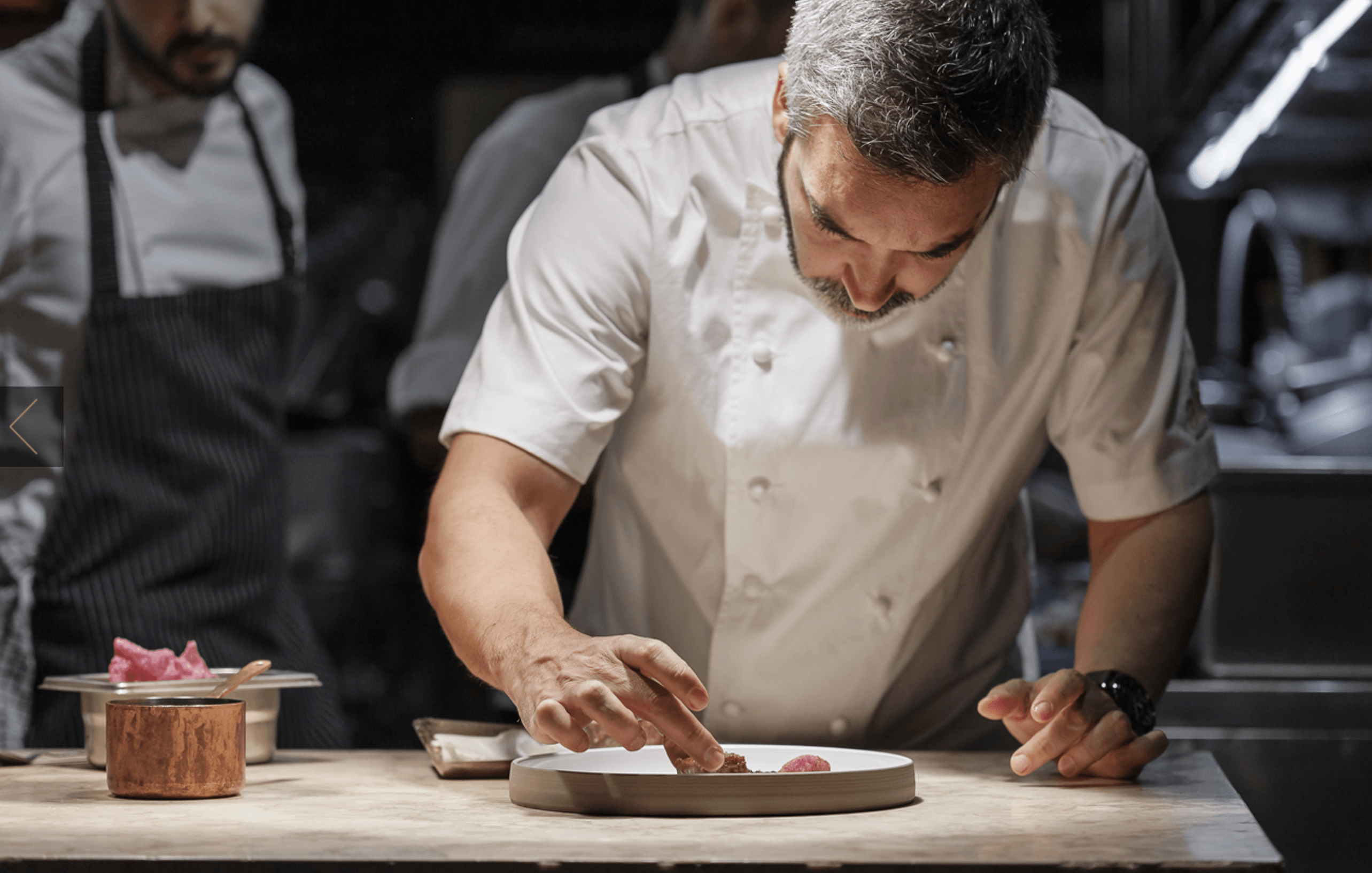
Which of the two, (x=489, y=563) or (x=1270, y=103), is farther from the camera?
(x=1270, y=103)

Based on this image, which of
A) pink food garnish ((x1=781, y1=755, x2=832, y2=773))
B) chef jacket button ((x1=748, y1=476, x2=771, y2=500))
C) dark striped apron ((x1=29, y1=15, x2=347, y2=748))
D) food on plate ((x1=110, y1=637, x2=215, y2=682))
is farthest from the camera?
dark striped apron ((x1=29, y1=15, x2=347, y2=748))

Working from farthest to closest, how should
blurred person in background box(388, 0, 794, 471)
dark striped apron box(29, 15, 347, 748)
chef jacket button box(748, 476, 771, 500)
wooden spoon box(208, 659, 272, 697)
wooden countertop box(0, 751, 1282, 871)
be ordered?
1. blurred person in background box(388, 0, 794, 471)
2. dark striped apron box(29, 15, 347, 748)
3. chef jacket button box(748, 476, 771, 500)
4. wooden spoon box(208, 659, 272, 697)
5. wooden countertop box(0, 751, 1282, 871)

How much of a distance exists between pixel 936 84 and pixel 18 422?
1430 mm

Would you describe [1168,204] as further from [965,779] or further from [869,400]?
[965,779]

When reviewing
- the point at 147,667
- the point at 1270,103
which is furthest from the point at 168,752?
the point at 1270,103

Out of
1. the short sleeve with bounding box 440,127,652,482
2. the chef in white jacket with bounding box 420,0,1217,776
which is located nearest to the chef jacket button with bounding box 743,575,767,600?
the chef in white jacket with bounding box 420,0,1217,776

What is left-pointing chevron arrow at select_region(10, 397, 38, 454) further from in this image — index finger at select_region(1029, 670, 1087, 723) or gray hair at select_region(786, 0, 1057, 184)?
index finger at select_region(1029, 670, 1087, 723)

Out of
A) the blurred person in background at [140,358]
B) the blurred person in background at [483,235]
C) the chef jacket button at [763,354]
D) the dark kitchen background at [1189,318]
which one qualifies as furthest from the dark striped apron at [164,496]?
the chef jacket button at [763,354]

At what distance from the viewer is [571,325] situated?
4.70 feet

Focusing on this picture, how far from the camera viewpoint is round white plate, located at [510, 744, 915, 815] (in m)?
1.04

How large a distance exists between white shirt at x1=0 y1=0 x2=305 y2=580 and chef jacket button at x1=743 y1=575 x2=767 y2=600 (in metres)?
1.07

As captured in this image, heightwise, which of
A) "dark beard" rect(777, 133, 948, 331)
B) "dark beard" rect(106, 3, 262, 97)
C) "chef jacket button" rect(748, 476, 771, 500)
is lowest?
"chef jacket button" rect(748, 476, 771, 500)

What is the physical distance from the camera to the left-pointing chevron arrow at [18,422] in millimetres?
2010
